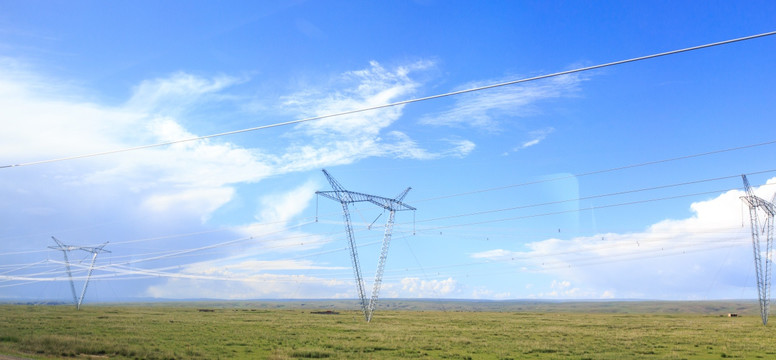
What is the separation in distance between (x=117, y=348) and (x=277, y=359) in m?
11.9

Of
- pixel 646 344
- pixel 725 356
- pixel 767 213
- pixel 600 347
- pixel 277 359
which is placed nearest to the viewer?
pixel 277 359

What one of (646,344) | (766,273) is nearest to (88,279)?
(646,344)

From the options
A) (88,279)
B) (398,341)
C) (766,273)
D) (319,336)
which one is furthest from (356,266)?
(88,279)

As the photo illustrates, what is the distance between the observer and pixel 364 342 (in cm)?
4353

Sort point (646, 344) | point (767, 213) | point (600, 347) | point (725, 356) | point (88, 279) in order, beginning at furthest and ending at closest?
1. point (88, 279)
2. point (767, 213)
3. point (646, 344)
4. point (600, 347)
5. point (725, 356)

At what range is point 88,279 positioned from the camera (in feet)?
359

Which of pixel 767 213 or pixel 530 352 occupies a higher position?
pixel 767 213

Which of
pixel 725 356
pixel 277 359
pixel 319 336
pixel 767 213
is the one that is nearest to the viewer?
pixel 277 359

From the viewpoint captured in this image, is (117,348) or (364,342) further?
(364,342)

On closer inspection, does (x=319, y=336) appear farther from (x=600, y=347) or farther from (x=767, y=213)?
(x=767, y=213)

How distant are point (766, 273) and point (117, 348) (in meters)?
75.3

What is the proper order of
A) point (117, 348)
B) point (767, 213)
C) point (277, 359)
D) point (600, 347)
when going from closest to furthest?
point (277, 359) < point (117, 348) < point (600, 347) < point (767, 213)

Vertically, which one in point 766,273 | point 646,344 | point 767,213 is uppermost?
point 767,213

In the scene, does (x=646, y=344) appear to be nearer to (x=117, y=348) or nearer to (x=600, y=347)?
(x=600, y=347)
